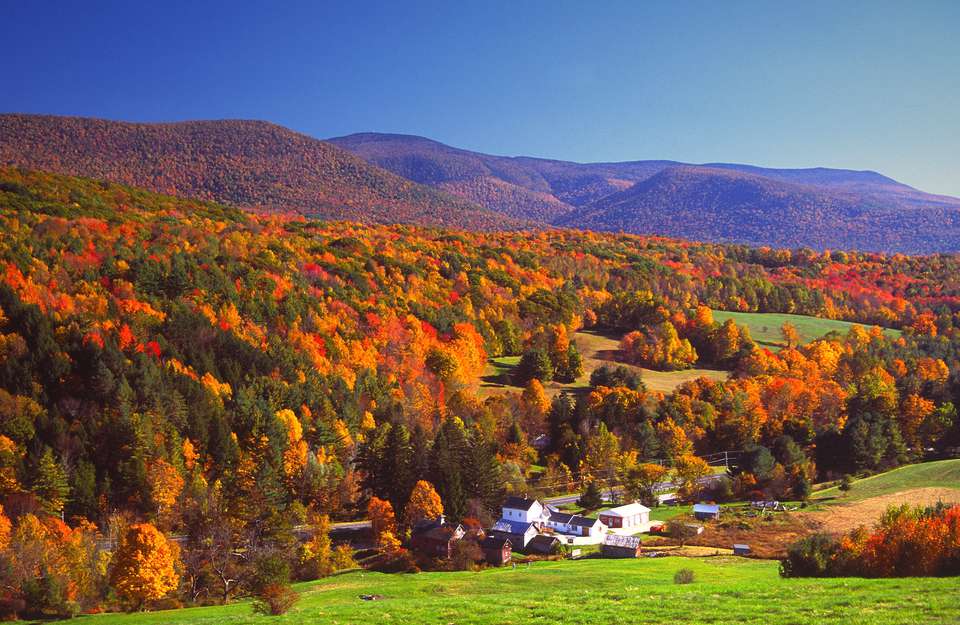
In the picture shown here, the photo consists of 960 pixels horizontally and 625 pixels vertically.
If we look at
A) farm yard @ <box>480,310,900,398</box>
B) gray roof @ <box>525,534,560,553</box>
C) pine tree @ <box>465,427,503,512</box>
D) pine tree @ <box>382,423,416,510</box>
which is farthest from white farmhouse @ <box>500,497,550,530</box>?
farm yard @ <box>480,310,900,398</box>

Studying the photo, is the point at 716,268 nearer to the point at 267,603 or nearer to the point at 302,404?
the point at 302,404

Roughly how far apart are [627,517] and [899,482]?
2287cm

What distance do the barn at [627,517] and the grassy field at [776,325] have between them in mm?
54249

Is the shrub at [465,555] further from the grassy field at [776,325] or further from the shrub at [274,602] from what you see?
the grassy field at [776,325]

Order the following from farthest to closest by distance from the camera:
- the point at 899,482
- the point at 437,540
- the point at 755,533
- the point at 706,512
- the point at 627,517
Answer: the point at 899,482, the point at 706,512, the point at 627,517, the point at 755,533, the point at 437,540

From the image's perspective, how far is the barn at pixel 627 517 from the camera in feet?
184

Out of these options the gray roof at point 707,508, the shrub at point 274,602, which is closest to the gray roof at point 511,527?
the gray roof at point 707,508

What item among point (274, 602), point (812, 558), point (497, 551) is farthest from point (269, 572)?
point (812, 558)

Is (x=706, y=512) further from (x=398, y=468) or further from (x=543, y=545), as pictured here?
(x=398, y=468)

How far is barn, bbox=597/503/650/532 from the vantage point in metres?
56.2

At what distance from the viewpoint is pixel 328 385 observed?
7531 centimetres

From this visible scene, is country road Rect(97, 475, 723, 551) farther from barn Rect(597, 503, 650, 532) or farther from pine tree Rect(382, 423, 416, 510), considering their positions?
barn Rect(597, 503, 650, 532)

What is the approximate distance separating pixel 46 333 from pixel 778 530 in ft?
184

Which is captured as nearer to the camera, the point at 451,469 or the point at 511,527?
the point at 511,527
